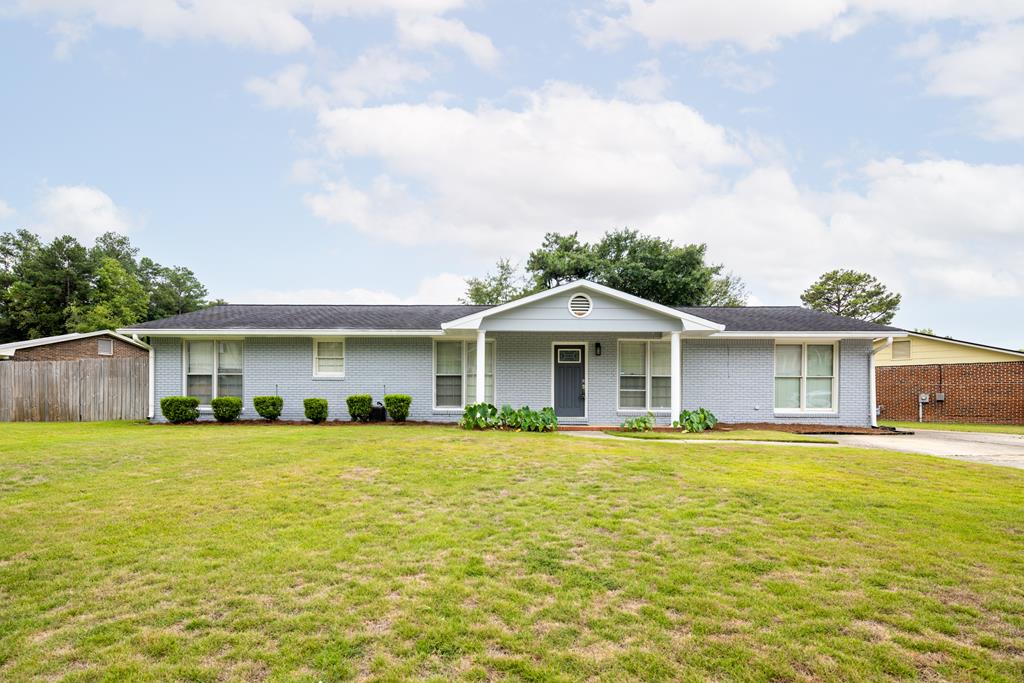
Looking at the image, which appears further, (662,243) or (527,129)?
(662,243)

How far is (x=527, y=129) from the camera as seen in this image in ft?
72.5

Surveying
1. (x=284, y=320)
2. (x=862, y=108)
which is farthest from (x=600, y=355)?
(x=862, y=108)

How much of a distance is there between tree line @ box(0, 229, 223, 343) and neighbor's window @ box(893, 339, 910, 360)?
45.4 meters

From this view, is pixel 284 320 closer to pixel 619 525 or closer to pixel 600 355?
pixel 600 355

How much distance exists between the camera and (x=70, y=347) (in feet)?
72.5

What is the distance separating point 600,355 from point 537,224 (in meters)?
21.4

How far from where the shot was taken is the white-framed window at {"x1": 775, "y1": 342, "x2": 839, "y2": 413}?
613 inches

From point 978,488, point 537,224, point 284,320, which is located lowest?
point 978,488

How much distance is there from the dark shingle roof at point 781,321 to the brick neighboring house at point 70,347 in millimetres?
21450

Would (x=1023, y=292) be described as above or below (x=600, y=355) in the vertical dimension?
above

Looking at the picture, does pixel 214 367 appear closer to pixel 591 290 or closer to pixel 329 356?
pixel 329 356

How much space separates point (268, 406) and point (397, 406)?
11.9 feet

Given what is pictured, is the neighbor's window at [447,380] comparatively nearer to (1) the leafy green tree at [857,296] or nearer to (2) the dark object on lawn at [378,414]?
(2) the dark object on lawn at [378,414]

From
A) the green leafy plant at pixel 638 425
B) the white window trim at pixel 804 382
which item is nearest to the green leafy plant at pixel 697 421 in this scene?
the green leafy plant at pixel 638 425
